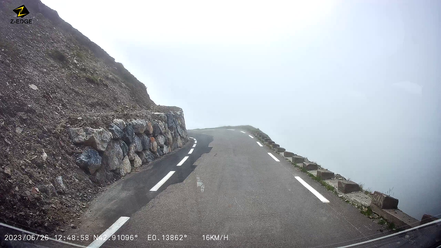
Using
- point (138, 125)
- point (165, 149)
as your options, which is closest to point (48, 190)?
point (138, 125)

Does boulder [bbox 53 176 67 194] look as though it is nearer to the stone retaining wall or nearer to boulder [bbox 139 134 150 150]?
the stone retaining wall

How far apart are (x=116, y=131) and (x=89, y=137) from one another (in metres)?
1.15

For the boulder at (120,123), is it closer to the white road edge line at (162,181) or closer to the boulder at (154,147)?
the boulder at (154,147)

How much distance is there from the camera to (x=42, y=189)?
450 cm

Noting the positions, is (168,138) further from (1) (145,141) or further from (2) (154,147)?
(1) (145,141)

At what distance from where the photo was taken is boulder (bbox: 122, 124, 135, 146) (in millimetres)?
7973

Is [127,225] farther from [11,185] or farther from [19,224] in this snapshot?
[11,185]

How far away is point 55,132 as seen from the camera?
20.1 feet

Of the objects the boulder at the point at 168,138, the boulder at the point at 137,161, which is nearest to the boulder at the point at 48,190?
the boulder at the point at 137,161

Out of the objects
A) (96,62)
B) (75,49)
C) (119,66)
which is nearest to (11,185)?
(75,49)

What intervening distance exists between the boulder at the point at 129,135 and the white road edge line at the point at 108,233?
4.09 metres

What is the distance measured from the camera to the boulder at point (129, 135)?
7973 mm

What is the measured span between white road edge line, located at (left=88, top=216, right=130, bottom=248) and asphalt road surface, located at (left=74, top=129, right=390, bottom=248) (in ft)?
0.27

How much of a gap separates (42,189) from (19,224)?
119 cm
